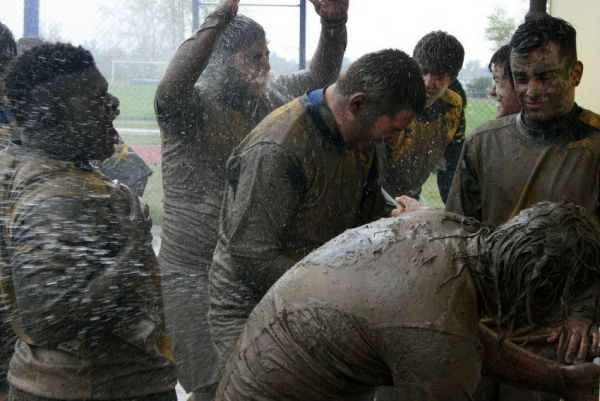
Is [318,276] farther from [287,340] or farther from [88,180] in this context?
[88,180]

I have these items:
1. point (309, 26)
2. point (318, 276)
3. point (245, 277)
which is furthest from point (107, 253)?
point (309, 26)

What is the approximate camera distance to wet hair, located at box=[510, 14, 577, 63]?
3.73 metres

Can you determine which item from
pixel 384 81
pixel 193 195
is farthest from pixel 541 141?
pixel 193 195

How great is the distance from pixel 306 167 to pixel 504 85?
221cm

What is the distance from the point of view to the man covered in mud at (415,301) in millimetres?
2338

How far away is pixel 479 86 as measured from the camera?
11781 mm

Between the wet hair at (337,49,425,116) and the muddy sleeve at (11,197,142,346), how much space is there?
108 cm

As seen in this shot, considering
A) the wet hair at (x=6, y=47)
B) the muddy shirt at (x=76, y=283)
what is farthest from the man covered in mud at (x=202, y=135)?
the muddy shirt at (x=76, y=283)

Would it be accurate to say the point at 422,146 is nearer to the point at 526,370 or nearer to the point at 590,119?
the point at 590,119

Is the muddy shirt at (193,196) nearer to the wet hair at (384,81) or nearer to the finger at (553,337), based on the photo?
the wet hair at (384,81)

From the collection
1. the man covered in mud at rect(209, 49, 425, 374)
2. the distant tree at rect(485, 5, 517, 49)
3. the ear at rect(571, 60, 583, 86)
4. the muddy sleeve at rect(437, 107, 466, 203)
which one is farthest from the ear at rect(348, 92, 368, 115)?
the distant tree at rect(485, 5, 517, 49)

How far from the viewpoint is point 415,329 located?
7.73 feet

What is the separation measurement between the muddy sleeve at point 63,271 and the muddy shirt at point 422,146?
2.53 metres

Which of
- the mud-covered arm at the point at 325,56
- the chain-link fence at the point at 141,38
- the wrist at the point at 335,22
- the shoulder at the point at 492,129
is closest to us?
the shoulder at the point at 492,129
